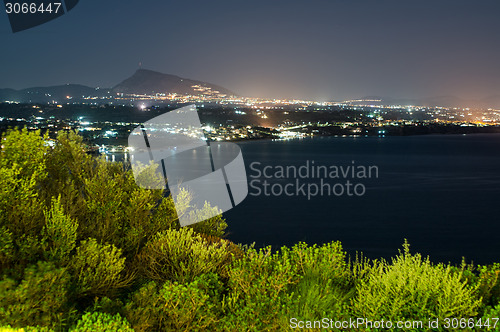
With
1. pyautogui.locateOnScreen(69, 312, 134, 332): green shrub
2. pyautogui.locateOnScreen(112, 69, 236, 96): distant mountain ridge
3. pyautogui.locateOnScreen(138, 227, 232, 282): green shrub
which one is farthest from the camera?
pyautogui.locateOnScreen(112, 69, 236, 96): distant mountain ridge

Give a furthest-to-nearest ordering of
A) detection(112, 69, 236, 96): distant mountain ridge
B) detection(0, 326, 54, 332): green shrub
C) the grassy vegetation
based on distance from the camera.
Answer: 1. detection(112, 69, 236, 96): distant mountain ridge
2. the grassy vegetation
3. detection(0, 326, 54, 332): green shrub

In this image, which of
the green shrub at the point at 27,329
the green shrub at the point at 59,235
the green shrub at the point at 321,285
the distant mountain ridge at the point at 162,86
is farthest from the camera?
the distant mountain ridge at the point at 162,86

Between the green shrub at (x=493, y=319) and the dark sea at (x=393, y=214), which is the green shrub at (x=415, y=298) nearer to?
the green shrub at (x=493, y=319)

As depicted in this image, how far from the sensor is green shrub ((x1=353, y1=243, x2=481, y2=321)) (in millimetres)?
3078

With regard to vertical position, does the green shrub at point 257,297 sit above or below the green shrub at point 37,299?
below

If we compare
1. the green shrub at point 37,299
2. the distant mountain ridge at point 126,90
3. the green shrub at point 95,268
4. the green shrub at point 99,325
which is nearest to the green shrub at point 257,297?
the green shrub at point 99,325

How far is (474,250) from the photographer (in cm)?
1700

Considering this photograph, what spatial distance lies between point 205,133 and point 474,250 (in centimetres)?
3727

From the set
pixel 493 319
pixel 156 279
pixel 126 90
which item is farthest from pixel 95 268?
pixel 126 90

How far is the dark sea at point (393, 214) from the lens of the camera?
56.7ft

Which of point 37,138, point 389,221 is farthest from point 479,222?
point 37,138

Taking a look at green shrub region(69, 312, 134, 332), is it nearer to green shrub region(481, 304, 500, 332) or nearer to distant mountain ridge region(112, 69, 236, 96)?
green shrub region(481, 304, 500, 332)

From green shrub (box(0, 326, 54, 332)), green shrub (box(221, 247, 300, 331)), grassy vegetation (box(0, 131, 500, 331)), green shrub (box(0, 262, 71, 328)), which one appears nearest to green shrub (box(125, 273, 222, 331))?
grassy vegetation (box(0, 131, 500, 331))

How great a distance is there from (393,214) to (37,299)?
839 inches
